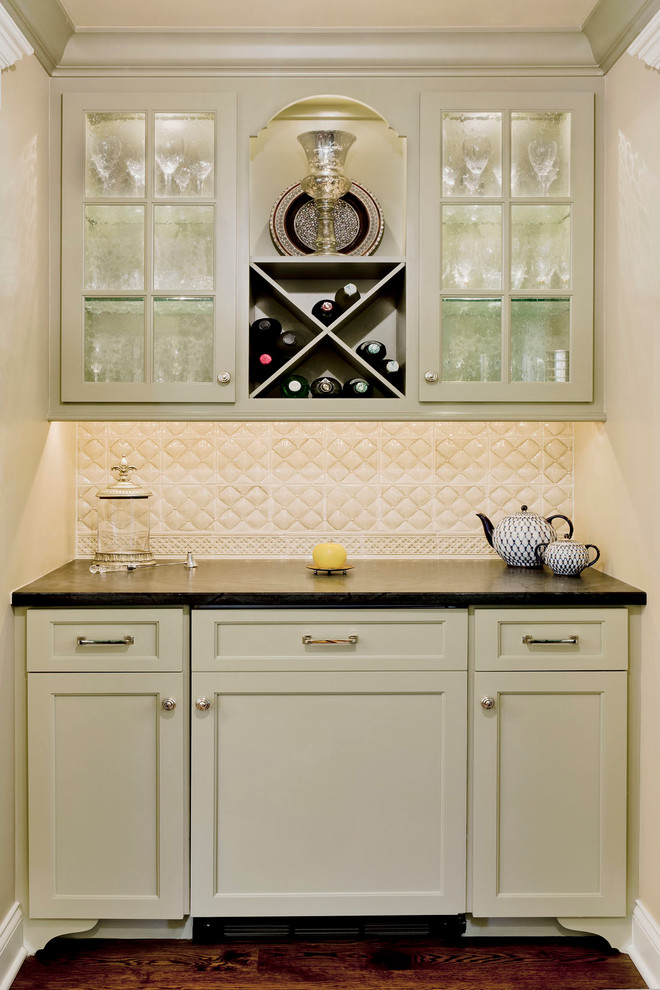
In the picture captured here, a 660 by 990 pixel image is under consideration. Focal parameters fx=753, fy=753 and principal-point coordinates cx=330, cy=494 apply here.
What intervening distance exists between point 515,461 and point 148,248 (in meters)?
1.41

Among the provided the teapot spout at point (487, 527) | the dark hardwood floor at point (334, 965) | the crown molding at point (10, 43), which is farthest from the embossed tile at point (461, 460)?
the crown molding at point (10, 43)

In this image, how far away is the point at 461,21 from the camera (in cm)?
219

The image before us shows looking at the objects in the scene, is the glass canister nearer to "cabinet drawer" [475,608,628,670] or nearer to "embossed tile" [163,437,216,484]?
"embossed tile" [163,437,216,484]

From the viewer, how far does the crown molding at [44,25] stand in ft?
6.29

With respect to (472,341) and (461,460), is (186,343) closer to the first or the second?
(472,341)

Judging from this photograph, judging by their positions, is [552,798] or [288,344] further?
[288,344]

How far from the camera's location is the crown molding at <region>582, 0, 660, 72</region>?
6.44 ft

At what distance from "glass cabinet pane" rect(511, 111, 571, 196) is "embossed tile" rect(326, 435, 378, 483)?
0.93m

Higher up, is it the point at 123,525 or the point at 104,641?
the point at 123,525

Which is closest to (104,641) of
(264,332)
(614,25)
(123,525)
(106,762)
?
(106,762)

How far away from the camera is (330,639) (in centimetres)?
204

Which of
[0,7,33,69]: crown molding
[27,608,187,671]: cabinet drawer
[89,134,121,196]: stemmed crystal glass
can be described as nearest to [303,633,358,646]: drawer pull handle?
[27,608,187,671]: cabinet drawer

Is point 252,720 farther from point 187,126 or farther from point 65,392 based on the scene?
point 187,126

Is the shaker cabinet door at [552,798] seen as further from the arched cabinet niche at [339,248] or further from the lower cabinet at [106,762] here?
the arched cabinet niche at [339,248]
